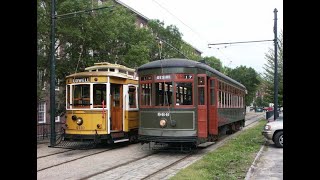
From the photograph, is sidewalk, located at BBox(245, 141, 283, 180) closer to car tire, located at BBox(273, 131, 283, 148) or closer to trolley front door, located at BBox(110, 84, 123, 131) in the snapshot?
car tire, located at BBox(273, 131, 283, 148)

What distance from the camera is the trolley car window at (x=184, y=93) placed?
13.1 m

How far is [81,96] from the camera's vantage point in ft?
50.0

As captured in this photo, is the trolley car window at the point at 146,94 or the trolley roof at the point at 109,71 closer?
the trolley car window at the point at 146,94

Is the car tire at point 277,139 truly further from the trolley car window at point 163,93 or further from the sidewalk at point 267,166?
the trolley car window at point 163,93

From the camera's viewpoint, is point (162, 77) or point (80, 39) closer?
point (162, 77)

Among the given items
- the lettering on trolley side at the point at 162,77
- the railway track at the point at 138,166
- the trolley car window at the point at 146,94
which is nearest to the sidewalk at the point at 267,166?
the railway track at the point at 138,166

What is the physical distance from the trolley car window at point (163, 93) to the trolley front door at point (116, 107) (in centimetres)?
275

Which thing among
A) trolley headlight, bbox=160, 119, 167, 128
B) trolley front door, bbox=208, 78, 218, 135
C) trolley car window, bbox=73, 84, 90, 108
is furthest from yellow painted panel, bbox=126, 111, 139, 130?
trolley front door, bbox=208, 78, 218, 135

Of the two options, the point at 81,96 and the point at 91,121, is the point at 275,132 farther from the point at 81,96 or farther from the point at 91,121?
the point at 81,96

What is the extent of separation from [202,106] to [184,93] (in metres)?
0.76

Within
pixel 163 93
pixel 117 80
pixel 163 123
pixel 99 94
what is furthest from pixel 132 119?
pixel 163 123

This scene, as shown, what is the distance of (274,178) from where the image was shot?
8711mm
